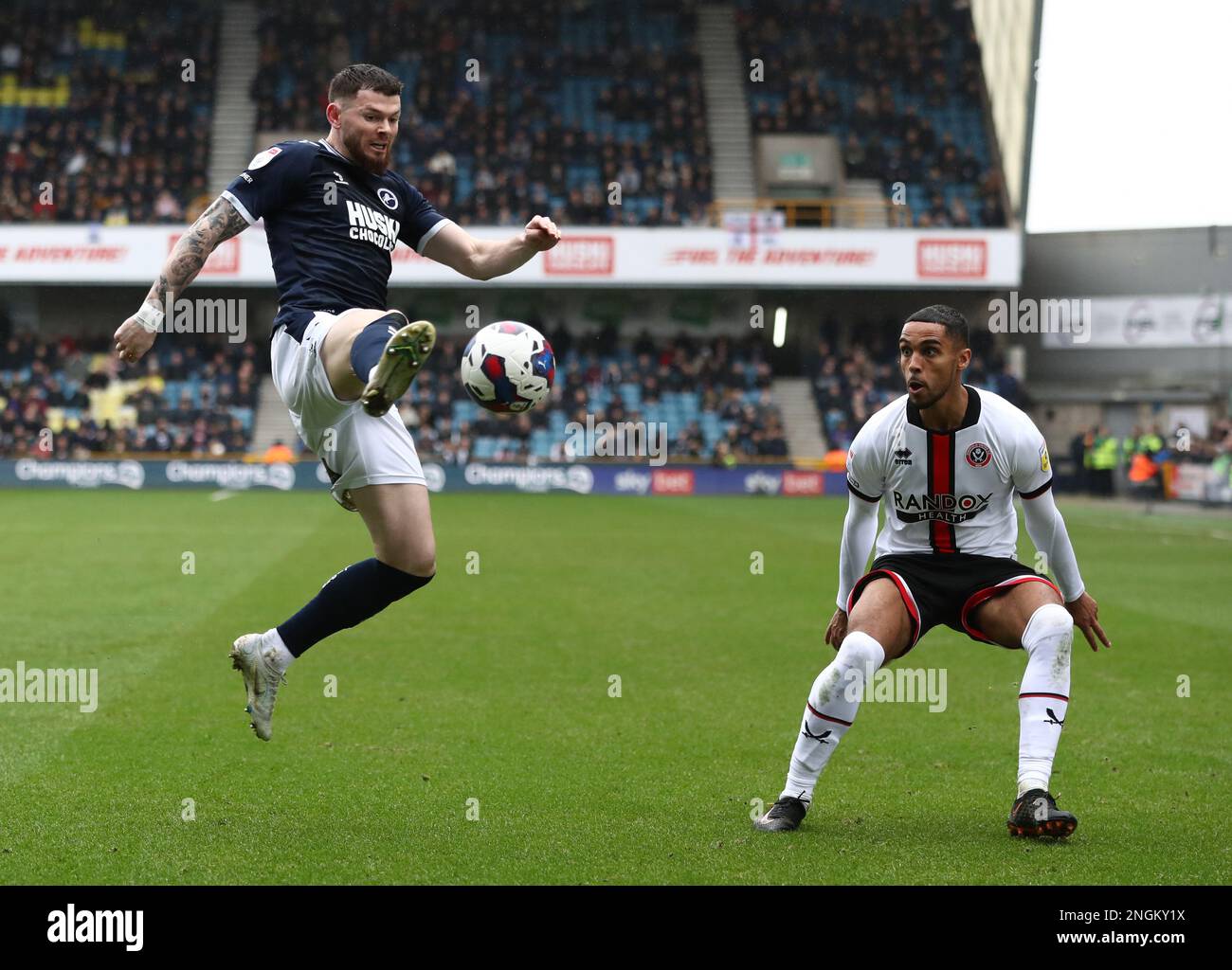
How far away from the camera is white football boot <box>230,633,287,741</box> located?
18.1ft

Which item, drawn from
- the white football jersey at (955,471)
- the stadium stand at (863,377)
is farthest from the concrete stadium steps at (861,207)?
the white football jersey at (955,471)

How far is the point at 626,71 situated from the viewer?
43.1 meters

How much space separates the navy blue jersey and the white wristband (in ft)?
1.58

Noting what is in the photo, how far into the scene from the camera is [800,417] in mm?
→ 40344

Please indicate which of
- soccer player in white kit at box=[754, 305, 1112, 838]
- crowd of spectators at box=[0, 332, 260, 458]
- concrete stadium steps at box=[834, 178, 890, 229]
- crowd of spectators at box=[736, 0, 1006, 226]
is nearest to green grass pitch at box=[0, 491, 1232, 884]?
soccer player in white kit at box=[754, 305, 1112, 838]

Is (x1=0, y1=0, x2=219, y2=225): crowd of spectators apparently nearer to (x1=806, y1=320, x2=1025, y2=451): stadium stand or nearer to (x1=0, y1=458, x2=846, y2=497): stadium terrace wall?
(x1=0, y1=458, x2=846, y2=497): stadium terrace wall

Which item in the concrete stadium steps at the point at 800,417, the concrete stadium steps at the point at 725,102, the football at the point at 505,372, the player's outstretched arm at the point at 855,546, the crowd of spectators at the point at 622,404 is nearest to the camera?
the football at the point at 505,372

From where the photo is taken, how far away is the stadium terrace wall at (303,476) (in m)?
34.0

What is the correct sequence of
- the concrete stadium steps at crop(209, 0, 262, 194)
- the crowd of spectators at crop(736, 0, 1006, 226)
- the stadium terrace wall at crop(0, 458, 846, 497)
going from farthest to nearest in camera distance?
the crowd of spectators at crop(736, 0, 1006, 226), the concrete stadium steps at crop(209, 0, 262, 194), the stadium terrace wall at crop(0, 458, 846, 497)

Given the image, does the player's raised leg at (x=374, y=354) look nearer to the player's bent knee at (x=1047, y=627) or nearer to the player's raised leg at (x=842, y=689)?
the player's raised leg at (x=842, y=689)

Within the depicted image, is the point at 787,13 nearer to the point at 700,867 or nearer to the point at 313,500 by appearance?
the point at 313,500

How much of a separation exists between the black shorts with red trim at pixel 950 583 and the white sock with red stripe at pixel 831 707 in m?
0.31

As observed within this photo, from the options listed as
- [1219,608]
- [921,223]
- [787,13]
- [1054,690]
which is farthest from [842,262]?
[1054,690]

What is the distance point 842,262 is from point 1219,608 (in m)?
25.9
